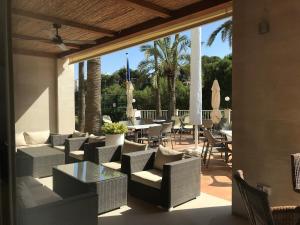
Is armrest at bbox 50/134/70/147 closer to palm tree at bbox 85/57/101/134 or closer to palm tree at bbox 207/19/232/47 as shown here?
palm tree at bbox 85/57/101/134

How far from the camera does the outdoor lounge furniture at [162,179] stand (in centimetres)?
361

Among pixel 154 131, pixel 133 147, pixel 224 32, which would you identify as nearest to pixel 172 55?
pixel 224 32

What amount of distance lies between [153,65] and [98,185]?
12794 mm

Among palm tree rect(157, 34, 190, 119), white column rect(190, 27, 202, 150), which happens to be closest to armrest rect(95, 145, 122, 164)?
white column rect(190, 27, 202, 150)

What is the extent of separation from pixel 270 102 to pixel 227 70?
1314cm

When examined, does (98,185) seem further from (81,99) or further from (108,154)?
(81,99)

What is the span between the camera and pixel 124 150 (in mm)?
4898

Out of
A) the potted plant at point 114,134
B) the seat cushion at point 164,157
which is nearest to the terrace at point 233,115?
the seat cushion at point 164,157

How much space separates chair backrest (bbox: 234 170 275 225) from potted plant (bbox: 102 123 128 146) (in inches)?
158

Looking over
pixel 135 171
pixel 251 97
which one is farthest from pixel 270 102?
pixel 135 171

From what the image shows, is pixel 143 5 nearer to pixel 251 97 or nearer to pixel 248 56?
pixel 248 56

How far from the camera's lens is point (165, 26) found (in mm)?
4945

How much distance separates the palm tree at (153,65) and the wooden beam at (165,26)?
8.00 meters

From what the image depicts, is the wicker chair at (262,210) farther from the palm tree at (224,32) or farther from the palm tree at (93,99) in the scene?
the palm tree at (224,32)
